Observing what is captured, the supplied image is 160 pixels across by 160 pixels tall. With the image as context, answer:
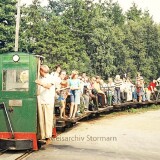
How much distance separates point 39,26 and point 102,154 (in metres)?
43.2

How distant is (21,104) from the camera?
34.9 feet

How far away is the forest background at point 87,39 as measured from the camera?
4883 cm

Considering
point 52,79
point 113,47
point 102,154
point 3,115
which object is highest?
point 113,47

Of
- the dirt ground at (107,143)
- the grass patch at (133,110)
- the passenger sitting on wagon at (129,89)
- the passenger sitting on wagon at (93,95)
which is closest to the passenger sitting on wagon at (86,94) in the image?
the passenger sitting on wagon at (93,95)

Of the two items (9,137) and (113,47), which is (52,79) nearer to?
(9,137)

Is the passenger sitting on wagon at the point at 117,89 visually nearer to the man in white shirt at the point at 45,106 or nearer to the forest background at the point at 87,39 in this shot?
the man in white shirt at the point at 45,106

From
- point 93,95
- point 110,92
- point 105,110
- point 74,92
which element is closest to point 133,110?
point 110,92

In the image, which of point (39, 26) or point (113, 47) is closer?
point (39, 26)

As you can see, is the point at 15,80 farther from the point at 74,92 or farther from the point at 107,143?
the point at 74,92

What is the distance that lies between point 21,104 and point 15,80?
2.14ft

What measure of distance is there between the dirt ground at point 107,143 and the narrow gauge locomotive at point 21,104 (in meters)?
0.64

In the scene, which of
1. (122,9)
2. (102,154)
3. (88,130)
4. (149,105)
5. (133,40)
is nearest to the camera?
(102,154)

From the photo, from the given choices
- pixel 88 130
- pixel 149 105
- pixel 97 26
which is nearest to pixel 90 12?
pixel 97 26

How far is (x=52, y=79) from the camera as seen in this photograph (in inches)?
436
